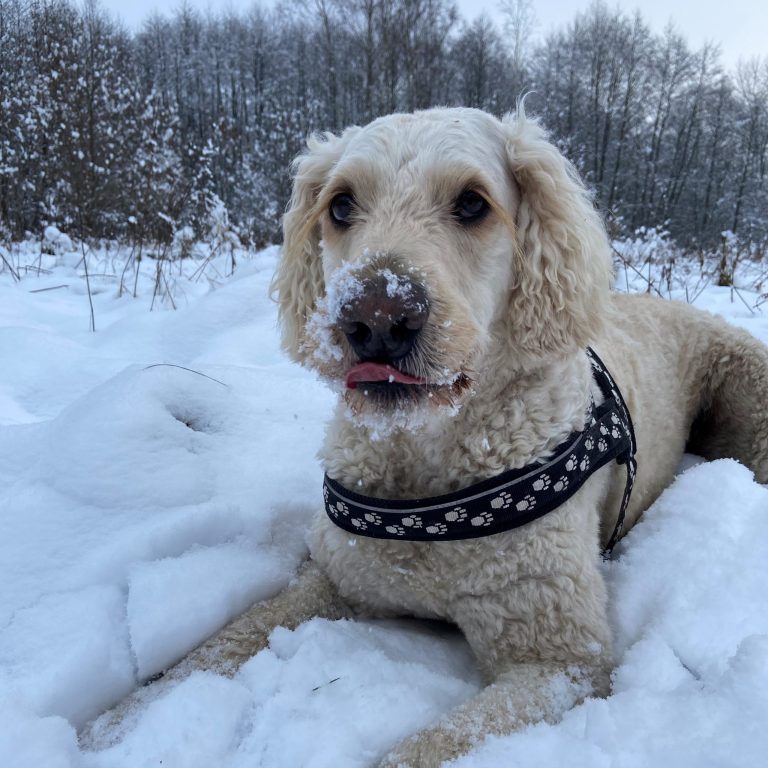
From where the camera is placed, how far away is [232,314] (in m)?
4.82

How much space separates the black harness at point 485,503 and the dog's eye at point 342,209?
0.88 m

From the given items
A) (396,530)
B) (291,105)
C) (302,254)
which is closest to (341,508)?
(396,530)

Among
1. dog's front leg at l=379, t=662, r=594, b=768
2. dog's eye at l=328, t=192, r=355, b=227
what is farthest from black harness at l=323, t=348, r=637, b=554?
dog's eye at l=328, t=192, r=355, b=227

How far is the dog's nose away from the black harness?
1.77 ft

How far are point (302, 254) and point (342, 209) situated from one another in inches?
12.1

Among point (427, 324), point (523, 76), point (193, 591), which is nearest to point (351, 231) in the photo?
point (427, 324)

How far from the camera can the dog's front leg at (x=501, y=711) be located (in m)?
1.36

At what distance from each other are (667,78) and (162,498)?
43.8m

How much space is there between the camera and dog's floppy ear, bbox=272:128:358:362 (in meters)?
2.15

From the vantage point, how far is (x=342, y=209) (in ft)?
6.31

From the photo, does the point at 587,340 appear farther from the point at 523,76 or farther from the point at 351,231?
the point at 523,76

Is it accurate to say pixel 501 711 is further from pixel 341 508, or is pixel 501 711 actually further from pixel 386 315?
pixel 386 315

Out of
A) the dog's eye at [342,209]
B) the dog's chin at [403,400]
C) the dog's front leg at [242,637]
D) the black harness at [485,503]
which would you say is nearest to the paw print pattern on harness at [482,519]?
the black harness at [485,503]

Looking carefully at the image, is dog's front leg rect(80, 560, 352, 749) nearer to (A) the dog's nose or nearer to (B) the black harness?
(B) the black harness
